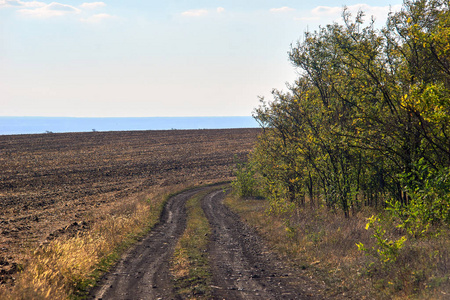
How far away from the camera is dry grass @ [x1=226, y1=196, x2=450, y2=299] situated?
9.66 meters

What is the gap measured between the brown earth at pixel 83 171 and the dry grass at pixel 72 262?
46.9 inches

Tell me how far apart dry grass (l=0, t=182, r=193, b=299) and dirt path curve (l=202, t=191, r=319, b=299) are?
428 cm

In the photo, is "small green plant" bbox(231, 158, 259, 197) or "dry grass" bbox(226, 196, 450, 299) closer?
"dry grass" bbox(226, 196, 450, 299)

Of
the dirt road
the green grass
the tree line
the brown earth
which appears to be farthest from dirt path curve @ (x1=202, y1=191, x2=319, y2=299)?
the brown earth

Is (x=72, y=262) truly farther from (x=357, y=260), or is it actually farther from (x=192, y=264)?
(x=357, y=260)

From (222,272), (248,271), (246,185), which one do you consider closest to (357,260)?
(248,271)

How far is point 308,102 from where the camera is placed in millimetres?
20422

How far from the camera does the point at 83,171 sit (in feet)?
179

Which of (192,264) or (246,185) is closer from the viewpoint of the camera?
(192,264)

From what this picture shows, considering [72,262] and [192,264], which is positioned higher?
[72,262]

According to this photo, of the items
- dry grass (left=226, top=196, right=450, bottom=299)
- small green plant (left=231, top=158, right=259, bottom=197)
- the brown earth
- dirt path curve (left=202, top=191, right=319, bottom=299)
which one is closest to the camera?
dry grass (left=226, top=196, right=450, bottom=299)

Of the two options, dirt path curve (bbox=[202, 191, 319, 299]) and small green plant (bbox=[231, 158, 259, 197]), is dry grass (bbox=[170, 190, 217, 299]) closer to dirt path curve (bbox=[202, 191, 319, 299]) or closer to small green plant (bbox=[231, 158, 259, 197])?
dirt path curve (bbox=[202, 191, 319, 299])

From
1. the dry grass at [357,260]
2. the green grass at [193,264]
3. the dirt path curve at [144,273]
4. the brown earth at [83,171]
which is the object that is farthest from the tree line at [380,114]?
the brown earth at [83,171]

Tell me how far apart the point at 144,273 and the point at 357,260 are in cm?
746
